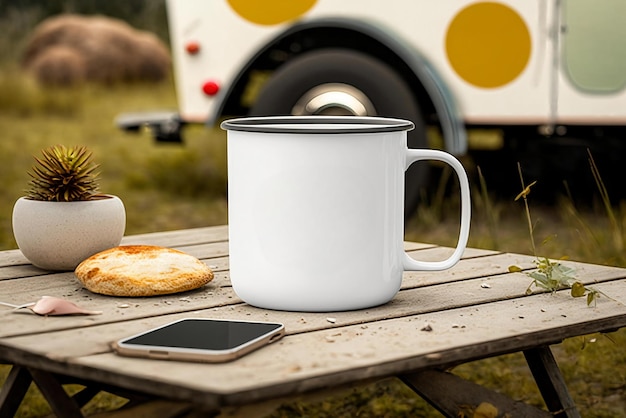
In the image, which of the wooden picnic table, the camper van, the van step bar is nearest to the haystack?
the van step bar

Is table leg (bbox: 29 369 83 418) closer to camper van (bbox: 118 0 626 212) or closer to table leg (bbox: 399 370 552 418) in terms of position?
table leg (bbox: 399 370 552 418)

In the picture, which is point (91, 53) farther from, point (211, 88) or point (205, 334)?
point (205, 334)

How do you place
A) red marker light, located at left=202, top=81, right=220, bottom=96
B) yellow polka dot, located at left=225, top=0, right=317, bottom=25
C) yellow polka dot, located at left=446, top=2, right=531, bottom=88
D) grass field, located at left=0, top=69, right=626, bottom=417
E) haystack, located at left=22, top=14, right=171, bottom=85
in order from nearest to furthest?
grass field, located at left=0, top=69, right=626, bottom=417 → yellow polka dot, located at left=446, top=2, right=531, bottom=88 → yellow polka dot, located at left=225, top=0, right=317, bottom=25 → red marker light, located at left=202, top=81, right=220, bottom=96 → haystack, located at left=22, top=14, right=171, bottom=85

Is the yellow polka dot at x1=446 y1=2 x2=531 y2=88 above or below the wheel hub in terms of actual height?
above

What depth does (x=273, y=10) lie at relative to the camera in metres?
4.36

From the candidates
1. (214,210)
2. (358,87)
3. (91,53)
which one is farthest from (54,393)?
(91,53)

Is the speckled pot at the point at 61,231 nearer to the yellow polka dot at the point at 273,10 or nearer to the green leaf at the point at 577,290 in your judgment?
the green leaf at the point at 577,290

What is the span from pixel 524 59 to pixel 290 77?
94 cm

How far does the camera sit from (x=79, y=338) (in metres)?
1.27

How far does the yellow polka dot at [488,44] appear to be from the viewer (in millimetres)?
3973

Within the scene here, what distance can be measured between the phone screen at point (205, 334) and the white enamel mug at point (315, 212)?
0.40ft

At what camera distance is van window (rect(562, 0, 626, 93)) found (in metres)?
3.87

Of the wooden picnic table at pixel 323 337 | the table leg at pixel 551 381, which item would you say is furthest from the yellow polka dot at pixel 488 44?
the table leg at pixel 551 381

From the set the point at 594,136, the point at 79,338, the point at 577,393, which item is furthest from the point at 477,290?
the point at 594,136
